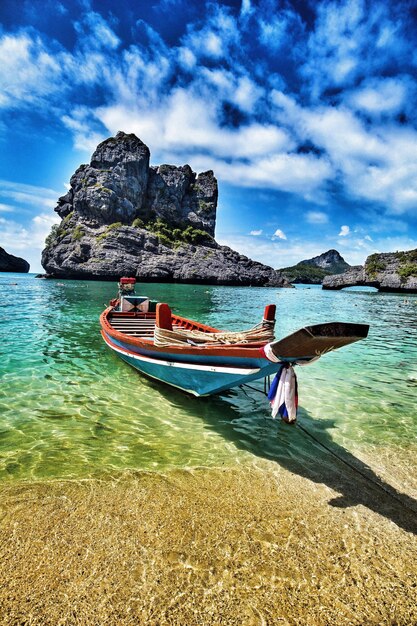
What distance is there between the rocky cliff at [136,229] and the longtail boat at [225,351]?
9853cm

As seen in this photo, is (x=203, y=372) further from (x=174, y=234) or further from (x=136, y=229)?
(x=174, y=234)

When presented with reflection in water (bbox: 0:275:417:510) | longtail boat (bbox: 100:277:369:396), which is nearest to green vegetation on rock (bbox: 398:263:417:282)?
reflection in water (bbox: 0:275:417:510)

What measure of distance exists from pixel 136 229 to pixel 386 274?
94.3 metres

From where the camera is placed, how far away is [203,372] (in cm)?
678

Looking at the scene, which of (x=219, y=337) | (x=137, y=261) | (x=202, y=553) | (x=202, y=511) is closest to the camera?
(x=202, y=553)

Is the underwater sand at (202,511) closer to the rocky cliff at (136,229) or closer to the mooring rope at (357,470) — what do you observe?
the mooring rope at (357,470)

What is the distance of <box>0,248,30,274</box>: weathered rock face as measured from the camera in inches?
6806

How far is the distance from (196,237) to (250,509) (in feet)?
454

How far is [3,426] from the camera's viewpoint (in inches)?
266

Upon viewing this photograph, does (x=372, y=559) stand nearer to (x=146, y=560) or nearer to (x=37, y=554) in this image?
(x=146, y=560)

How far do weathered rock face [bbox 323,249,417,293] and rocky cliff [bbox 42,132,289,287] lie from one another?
2565 cm

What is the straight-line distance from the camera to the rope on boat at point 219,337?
6.93m

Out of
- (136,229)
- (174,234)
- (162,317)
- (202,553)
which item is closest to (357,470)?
(202,553)

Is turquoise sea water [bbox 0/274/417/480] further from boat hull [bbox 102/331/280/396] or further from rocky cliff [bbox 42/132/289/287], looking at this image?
rocky cliff [bbox 42/132/289/287]
